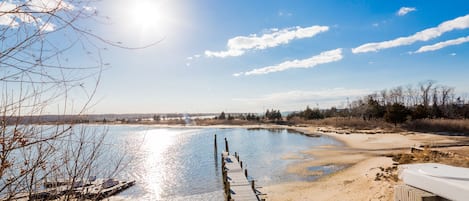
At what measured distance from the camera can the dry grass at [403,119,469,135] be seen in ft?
135

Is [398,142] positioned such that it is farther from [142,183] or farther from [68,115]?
[68,115]

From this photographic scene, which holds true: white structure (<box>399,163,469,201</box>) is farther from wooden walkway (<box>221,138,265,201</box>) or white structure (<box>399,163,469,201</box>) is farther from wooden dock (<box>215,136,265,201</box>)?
wooden walkway (<box>221,138,265,201</box>)

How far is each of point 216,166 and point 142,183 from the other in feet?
26.6

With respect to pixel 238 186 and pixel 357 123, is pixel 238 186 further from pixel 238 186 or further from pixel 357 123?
pixel 357 123

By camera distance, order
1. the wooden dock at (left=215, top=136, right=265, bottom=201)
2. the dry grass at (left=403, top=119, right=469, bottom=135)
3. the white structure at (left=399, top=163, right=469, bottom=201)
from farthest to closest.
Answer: the dry grass at (left=403, top=119, right=469, bottom=135) → the wooden dock at (left=215, top=136, right=265, bottom=201) → the white structure at (left=399, top=163, right=469, bottom=201)

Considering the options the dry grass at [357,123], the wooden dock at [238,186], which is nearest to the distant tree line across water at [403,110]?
the dry grass at [357,123]

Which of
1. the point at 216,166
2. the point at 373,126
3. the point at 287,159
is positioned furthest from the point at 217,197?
the point at 373,126

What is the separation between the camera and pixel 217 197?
1705cm

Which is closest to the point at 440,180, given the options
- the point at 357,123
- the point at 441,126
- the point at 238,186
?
the point at 238,186

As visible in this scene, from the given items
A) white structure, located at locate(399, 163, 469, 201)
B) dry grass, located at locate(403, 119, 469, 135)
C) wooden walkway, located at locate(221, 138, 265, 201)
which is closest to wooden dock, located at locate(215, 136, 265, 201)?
wooden walkway, located at locate(221, 138, 265, 201)

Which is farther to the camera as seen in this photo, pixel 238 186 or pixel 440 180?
pixel 238 186

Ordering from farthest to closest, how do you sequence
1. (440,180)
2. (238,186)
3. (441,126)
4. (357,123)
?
1. (357,123)
2. (441,126)
3. (238,186)
4. (440,180)

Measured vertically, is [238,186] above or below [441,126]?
below

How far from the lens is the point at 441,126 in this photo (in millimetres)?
44094
